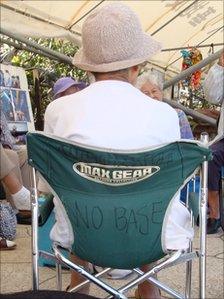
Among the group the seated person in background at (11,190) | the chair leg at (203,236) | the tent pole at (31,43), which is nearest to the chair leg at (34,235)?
the chair leg at (203,236)

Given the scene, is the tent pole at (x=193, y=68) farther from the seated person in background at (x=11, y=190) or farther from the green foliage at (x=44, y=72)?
the seated person in background at (x=11, y=190)

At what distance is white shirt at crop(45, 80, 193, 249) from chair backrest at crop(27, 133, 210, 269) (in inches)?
2.9

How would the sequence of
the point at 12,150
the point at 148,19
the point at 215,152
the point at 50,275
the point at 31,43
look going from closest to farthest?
the point at 50,275 < the point at 215,152 < the point at 12,150 < the point at 31,43 < the point at 148,19

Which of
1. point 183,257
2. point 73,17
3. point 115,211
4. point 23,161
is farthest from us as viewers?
point 73,17

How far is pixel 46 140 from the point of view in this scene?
1729 mm

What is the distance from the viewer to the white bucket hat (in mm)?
1861

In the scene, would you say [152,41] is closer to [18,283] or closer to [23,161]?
[18,283]

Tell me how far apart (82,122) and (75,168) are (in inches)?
7.1

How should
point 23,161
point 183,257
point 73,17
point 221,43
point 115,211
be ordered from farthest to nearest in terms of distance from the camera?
point 221,43 → point 73,17 → point 23,161 → point 183,257 → point 115,211

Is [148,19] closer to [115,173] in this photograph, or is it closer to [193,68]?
[193,68]

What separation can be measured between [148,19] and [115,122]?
5124 millimetres

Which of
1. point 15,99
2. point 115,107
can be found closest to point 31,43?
point 15,99

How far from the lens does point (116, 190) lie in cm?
171

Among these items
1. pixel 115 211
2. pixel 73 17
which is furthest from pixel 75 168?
pixel 73 17
